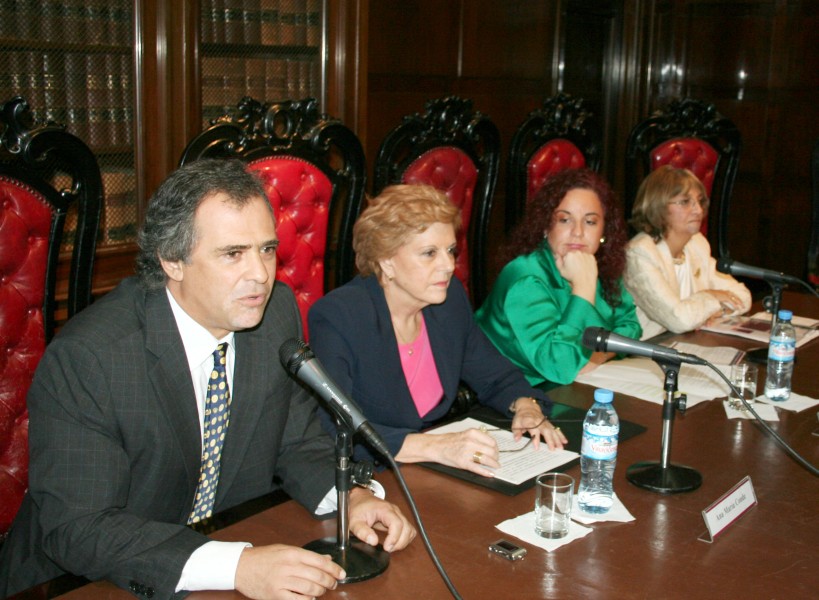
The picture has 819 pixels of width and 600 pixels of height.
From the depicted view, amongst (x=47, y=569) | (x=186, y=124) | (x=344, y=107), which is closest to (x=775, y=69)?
(x=344, y=107)

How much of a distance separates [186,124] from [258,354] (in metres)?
1.84

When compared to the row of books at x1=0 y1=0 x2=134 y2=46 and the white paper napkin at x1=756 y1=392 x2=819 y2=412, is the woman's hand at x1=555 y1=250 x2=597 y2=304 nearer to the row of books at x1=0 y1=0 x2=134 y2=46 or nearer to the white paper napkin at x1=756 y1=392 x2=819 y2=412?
the white paper napkin at x1=756 y1=392 x2=819 y2=412

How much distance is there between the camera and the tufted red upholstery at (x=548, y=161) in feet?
12.0

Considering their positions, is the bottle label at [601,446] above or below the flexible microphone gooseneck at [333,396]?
below

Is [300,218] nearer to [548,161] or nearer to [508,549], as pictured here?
[548,161]

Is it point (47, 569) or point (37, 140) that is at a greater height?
point (37, 140)

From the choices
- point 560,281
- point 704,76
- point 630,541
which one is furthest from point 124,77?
point 704,76

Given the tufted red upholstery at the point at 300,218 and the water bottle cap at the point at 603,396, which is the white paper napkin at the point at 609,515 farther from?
the tufted red upholstery at the point at 300,218

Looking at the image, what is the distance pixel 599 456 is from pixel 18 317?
4.05 ft

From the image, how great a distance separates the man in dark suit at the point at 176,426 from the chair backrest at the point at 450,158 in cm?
123

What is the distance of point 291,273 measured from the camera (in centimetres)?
278

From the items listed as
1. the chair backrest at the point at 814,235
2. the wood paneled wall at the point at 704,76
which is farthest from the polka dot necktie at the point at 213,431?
the chair backrest at the point at 814,235

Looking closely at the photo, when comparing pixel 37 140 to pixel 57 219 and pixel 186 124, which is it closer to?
pixel 57 219

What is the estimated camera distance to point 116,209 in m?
3.40
